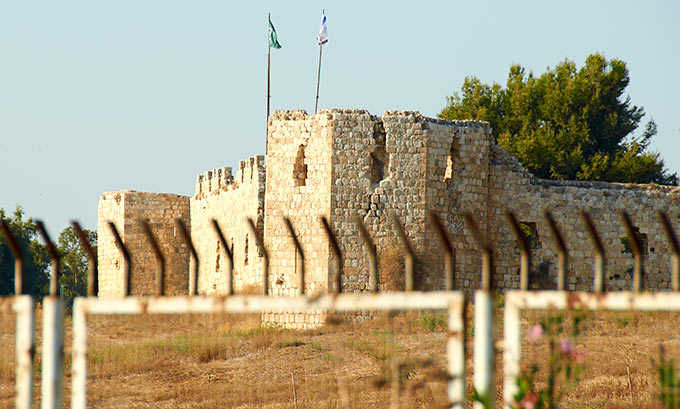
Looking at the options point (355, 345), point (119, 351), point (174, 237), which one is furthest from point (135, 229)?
point (355, 345)

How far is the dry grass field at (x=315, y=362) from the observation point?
12984 mm

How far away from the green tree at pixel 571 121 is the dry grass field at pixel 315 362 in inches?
452

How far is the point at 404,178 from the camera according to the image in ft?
63.4

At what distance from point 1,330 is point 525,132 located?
54.2ft

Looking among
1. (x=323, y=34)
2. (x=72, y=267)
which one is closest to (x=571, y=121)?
(x=323, y=34)

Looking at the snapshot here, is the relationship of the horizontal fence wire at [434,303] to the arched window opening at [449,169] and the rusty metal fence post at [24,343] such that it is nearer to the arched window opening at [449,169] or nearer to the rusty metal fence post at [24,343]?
the rusty metal fence post at [24,343]

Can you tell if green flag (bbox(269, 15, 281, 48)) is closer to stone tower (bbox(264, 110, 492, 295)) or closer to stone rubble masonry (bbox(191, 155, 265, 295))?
stone rubble masonry (bbox(191, 155, 265, 295))

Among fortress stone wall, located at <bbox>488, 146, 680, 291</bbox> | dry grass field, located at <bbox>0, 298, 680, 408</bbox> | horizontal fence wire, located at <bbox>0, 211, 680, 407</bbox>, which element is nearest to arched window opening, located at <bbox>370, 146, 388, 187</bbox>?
dry grass field, located at <bbox>0, 298, 680, 408</bbox>

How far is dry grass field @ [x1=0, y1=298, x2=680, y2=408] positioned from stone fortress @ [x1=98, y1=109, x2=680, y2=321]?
4.17 feet

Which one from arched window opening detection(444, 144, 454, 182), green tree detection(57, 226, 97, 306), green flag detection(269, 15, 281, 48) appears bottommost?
green tree detection(57, 226, 97, 306)

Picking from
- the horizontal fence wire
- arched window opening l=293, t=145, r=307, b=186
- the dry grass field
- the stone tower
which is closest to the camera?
the horizontal fence wire

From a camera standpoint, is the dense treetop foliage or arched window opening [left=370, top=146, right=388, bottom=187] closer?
arched window opening [left=370, top=146, right=388, bottom=187]

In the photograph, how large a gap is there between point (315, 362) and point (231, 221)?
854cm

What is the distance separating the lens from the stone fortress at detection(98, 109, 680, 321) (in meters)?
19.2
